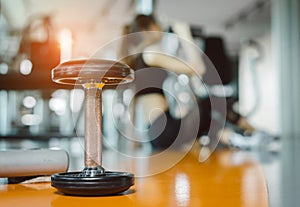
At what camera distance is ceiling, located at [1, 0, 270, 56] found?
507cm

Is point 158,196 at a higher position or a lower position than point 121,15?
lower

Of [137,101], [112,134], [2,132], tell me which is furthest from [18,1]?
[137,101]

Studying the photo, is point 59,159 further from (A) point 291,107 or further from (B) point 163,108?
(A) point 291,107

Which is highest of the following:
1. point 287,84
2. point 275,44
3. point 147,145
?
point 275,44

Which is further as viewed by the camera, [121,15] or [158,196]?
[121,15]

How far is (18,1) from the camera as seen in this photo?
5.14 meters

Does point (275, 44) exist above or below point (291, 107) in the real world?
above

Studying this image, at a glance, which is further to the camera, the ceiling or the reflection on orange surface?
the ceiling

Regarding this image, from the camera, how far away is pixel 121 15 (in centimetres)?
527

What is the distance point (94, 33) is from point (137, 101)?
7.02 ft

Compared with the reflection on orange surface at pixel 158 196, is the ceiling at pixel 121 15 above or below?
above

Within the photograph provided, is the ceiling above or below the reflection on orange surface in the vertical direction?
above

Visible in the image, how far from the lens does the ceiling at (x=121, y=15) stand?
5.07m

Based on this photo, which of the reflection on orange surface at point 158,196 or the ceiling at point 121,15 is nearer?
the reflection on orange surface at point 158,196
